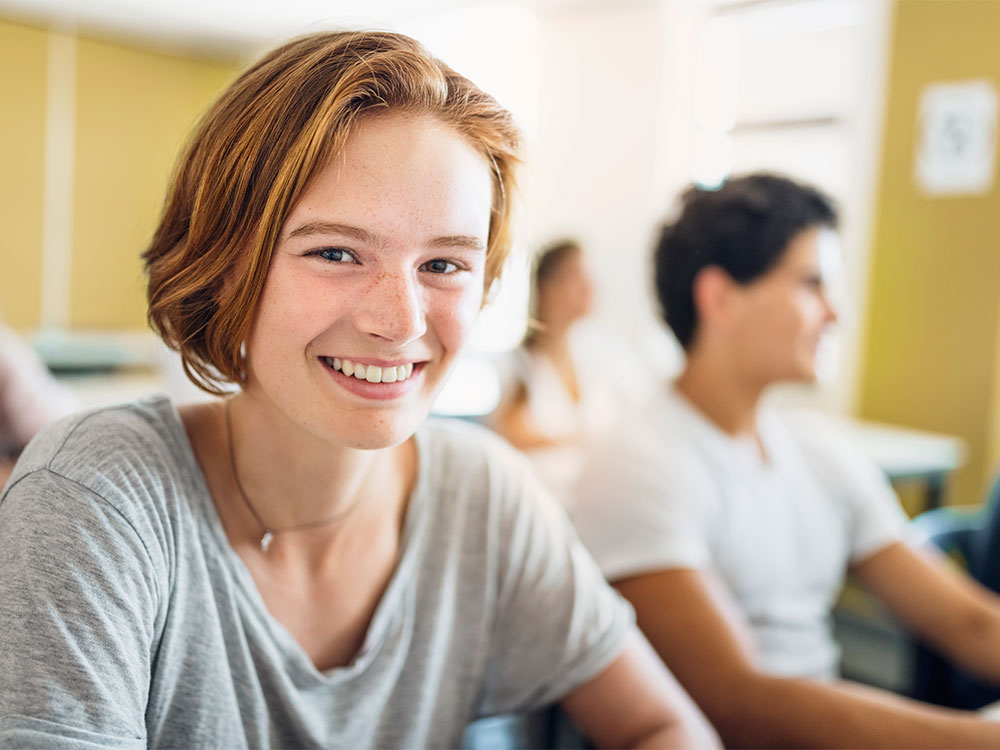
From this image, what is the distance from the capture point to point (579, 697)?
1119mm

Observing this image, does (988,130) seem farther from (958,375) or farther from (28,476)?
(28,476)

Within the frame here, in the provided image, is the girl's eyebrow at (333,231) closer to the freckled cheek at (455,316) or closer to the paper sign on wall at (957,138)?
the freckled cheek at (455,316)

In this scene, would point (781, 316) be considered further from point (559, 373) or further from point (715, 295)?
point (559, 373)

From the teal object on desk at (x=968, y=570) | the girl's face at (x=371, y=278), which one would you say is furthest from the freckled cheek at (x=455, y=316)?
the teal object on desk at (x=968, y=570)

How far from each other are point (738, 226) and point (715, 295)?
14 cm

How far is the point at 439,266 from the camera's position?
908 mm

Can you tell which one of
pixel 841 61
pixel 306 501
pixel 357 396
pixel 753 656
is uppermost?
pixel 841 61

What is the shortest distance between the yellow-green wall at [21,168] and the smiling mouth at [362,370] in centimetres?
640

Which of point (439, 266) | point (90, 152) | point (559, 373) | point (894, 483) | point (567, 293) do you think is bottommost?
point (894, 483)

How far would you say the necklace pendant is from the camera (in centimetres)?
99

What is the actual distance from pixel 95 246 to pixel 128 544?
22.0 feet

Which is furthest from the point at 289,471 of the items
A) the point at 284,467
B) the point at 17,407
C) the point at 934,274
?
the point at 934,274

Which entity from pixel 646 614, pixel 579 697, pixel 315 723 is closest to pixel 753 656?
pixel 646 614

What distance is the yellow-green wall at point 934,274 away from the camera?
3443 mm
